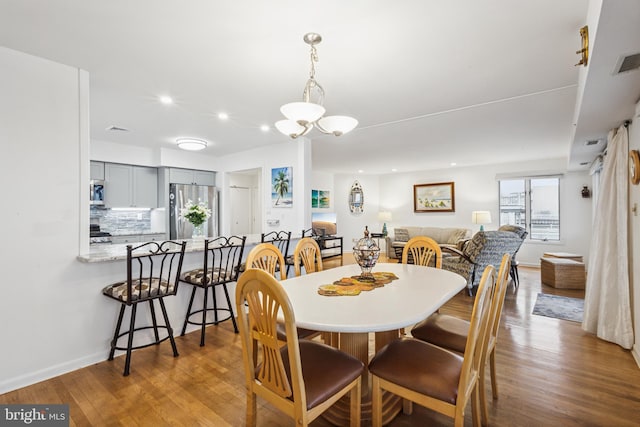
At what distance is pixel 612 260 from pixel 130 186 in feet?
21.7

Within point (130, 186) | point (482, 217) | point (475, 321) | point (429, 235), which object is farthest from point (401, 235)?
point (475, 321)

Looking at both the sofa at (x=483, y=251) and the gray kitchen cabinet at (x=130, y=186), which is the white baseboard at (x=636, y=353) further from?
the gray kitchen cabinet at (x=130, y=186)

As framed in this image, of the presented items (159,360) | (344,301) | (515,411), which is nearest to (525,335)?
(515,411)

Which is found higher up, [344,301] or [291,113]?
[291,113]

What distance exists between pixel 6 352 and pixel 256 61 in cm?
276

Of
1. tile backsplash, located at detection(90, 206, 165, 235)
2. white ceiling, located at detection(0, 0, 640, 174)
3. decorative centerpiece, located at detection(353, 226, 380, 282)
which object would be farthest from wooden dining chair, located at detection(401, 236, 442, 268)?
tile backsplash, located at detection(90, 206, 165, 235)

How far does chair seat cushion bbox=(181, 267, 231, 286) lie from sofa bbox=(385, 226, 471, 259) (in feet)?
16.9

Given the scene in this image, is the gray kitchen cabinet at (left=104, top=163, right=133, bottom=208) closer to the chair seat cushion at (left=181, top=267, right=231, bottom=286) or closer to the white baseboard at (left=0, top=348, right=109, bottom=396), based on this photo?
the chair seat cushion at (left=181, top=267, right=231, bottom=286)

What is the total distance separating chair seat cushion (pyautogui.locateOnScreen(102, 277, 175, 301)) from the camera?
94.0 inches

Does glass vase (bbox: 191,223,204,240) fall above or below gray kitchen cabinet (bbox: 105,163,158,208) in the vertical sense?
below

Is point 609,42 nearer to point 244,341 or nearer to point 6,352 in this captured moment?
point 244,341

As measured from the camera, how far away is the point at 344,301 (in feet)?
5.39

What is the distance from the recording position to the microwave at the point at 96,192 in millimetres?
4879

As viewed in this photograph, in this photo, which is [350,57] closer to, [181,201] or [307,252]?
[307,252]
